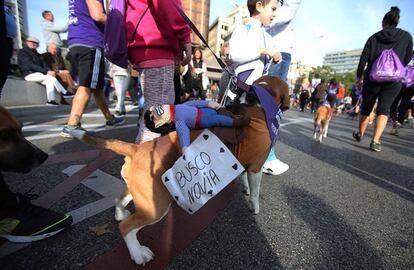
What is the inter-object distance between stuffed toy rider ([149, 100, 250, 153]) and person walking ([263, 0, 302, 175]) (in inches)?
64.2

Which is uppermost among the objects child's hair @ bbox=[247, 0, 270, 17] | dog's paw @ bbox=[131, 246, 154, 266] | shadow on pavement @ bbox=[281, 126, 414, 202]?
child's hair @ bbox=[247, 0, 270, 17]

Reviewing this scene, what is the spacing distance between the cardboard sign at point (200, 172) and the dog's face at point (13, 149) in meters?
0.94

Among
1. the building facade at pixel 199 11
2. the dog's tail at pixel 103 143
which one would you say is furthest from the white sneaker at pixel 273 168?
the building facade at pixel 199 11

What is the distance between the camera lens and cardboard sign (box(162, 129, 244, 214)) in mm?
1523

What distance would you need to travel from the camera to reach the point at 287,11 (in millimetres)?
3064

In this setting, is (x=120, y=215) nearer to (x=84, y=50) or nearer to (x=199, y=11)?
(x=84, y=50)

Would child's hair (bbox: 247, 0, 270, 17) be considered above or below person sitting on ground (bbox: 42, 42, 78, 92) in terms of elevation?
above

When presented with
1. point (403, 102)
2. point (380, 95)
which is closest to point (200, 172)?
point (380, 95)

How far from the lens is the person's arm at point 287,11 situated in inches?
120

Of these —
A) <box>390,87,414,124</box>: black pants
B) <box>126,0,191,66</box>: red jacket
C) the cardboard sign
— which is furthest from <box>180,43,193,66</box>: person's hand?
<box>390,87,414,124</box>: black pants

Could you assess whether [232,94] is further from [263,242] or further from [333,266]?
[333,266]

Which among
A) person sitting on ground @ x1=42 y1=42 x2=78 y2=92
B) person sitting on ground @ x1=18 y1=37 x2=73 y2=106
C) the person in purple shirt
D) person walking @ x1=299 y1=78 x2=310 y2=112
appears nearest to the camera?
the person in purple shirt

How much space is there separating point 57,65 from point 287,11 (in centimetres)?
777

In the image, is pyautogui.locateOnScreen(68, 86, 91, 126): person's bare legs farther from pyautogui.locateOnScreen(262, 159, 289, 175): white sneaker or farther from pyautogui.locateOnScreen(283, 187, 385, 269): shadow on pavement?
pyautogui.locateOnScreen(283, 187, 385, 269): shadow on pavement
